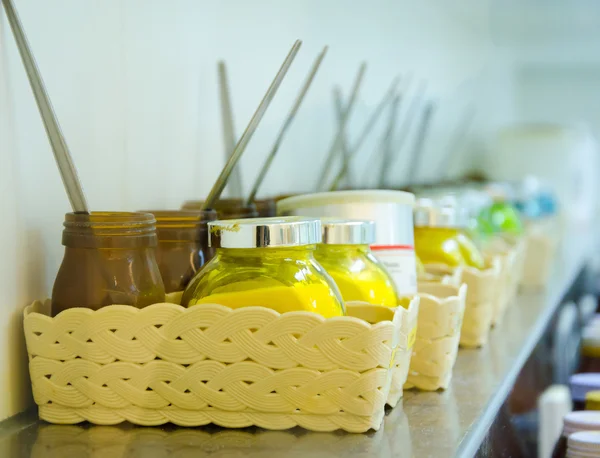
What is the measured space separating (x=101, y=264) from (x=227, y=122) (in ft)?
1.53

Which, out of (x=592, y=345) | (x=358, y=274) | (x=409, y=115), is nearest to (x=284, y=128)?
(x=358, y=274)

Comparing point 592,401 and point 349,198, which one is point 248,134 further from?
point 592,401

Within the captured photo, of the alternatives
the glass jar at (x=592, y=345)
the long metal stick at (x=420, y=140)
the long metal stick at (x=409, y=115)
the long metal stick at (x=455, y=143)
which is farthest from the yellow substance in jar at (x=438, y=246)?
the long metal stick at (x=455, y=143)

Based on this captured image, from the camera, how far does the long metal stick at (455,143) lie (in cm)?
269

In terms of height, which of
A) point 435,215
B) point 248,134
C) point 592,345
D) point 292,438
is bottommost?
point 592,345

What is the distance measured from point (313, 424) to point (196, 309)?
12 cm

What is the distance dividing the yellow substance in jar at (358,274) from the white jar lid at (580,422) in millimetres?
256

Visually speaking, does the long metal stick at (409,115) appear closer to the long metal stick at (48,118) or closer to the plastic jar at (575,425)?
the plastic jar at (575,425)

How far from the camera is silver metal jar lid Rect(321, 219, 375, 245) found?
74 cm

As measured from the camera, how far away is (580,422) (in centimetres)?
87

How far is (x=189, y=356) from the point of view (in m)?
0.65

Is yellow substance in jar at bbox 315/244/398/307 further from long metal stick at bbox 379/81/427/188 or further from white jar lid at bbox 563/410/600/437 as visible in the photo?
long metal stick at bbox 379/81/427/188

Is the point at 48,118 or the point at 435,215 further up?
the point at 48,118

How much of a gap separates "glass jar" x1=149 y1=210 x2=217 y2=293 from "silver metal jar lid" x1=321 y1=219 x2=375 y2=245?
11 centimetres
